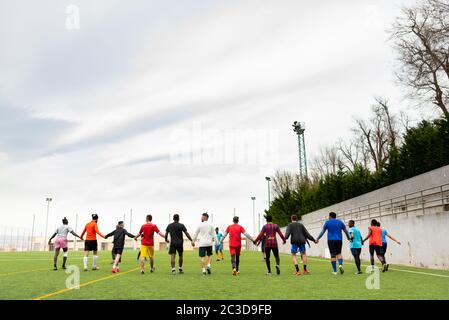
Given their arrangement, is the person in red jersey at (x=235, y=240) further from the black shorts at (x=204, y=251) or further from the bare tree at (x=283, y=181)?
the bare tree at (x=283, y=181)

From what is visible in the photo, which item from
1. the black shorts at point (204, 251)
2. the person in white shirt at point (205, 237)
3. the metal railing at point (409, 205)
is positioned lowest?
the black shorts at point (204, 251)

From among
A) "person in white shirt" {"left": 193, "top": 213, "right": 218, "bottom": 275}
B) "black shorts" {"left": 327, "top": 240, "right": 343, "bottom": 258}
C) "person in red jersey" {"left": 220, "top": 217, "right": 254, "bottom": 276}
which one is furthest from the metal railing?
"person in white shirt" {"left": 193, "top": 213, "right": 218, "bottom": 275}

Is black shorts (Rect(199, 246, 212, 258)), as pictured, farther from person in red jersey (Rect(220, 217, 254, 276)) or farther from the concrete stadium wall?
the concrete stadium wall

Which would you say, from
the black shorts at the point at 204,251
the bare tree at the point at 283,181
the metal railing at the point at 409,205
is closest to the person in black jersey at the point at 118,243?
the black shorts at the point at 204,251

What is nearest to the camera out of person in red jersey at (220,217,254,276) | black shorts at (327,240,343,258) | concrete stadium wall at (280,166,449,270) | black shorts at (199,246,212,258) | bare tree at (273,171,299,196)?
black shorts at (327,240,343,258)

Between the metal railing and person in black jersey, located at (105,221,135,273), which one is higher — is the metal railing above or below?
above

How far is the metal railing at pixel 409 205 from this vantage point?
20.6 meters

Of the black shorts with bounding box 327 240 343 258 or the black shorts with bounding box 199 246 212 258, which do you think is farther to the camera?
the black shorts with bounding box 199 246 212 258

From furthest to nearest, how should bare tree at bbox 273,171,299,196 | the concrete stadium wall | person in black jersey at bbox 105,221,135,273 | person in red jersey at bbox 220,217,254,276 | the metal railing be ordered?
bare tree at bbox 273,171,299,196 < the metal railing < the concrete stadium wall < person in black jersey at bbox 105,221,135,273 < person in red jersey at bbox 220,217,254,276

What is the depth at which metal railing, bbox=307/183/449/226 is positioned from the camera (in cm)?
2056

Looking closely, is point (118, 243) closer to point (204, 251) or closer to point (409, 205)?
point (204, 251)

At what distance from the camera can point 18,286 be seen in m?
10.9

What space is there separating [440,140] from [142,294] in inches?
1083
